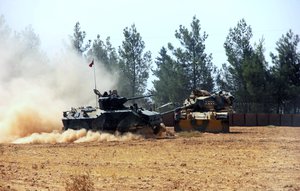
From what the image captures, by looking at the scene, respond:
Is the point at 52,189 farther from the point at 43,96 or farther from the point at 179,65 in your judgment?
the point at 179,65

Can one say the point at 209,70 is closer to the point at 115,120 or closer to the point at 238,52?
the point at 238,52

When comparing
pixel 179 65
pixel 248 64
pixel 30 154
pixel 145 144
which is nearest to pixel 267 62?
pixel 248 64

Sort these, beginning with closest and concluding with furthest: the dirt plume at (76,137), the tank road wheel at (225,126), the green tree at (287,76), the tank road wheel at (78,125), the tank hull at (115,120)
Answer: the dirt plume at (76,137) < the tank hull at (115,120) < the tank road wheel at (78,125) < the tank road wheel at (225,126) < the green tree at (287,76)

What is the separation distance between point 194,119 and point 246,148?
12012mm

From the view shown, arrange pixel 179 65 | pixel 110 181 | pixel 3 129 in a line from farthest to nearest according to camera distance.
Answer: pixel 179 65 < pixel 3 129 < pixel 110 181

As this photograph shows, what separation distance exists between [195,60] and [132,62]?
8.02 m

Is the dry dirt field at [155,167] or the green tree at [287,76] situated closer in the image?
the dry dirt field at [155,167]

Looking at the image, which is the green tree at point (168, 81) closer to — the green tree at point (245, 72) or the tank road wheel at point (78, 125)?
the green tree at point (245, 72)

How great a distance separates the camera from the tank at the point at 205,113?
30859 mm

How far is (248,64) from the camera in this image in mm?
52031

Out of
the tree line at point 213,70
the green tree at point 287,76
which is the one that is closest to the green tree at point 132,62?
the tree line at point 213,70

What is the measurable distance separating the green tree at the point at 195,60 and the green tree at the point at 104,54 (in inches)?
368

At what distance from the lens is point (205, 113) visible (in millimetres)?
31547

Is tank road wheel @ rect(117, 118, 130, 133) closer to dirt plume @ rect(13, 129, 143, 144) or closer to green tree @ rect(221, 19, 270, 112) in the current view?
dirt plume @ rect(13, 129, 143, 144)
